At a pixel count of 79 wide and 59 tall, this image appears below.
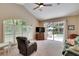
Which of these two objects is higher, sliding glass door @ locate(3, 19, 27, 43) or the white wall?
the white wall

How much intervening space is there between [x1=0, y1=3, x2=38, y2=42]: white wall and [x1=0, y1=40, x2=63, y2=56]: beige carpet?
247 mm

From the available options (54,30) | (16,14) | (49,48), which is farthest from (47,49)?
(16,14)

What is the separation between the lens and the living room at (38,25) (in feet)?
7.54

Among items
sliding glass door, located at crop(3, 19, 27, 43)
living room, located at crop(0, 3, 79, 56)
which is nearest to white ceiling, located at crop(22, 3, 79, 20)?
living room, located at crop(0, 3, 79, 56)

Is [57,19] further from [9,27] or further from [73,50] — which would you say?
[9,27]

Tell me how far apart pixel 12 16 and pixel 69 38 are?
1073 millimetres

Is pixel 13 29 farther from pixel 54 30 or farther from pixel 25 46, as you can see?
pixel 54 30

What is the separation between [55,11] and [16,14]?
0.70 meters

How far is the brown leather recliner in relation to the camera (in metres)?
2.32

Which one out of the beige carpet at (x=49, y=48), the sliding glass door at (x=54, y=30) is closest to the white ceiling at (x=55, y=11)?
the sliding glass door at (x=54, y=30)

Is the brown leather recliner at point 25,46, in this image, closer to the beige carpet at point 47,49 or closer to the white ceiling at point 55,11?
the beige carpet at point 47,49

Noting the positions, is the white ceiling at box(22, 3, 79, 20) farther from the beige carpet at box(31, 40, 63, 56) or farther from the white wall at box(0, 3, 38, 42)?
the beige carpet at box(31, 40, 63, 56)

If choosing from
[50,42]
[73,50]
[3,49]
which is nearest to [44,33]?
[50,42]

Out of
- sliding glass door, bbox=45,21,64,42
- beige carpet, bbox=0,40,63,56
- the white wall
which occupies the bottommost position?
beige carpet, bbox=0,40,63,56
